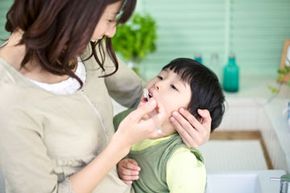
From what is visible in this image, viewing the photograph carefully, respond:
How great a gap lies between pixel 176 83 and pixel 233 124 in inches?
36.7

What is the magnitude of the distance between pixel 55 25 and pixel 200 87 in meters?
0.50

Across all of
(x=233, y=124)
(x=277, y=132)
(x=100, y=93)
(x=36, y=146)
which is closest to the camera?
(x=36, y=146)

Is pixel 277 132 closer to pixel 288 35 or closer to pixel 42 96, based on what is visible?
pixel 288 35

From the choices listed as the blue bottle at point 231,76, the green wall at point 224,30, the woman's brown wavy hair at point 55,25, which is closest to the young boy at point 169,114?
the woman's brown wavy hair at point 55,25

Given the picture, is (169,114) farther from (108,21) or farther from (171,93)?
(108,21)

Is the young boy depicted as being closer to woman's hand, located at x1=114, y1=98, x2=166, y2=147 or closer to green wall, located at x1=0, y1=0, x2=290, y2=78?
woman's hand, located at x1=114, y1=98, x2=166, y2=147

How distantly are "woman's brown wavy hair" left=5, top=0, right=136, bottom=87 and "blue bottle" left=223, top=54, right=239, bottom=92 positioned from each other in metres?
1.34

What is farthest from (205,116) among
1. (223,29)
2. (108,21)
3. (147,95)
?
(223,29)

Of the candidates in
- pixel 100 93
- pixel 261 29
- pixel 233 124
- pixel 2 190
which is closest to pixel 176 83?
pixel 100 93

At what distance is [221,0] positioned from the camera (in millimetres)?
2205

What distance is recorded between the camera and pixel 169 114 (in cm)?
125

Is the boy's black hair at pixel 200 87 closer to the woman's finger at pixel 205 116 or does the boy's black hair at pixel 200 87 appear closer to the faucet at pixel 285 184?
the woman's finger at pixel 205 116

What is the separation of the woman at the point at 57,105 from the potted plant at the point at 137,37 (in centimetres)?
106

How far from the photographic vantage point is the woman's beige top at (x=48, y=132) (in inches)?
37.2
